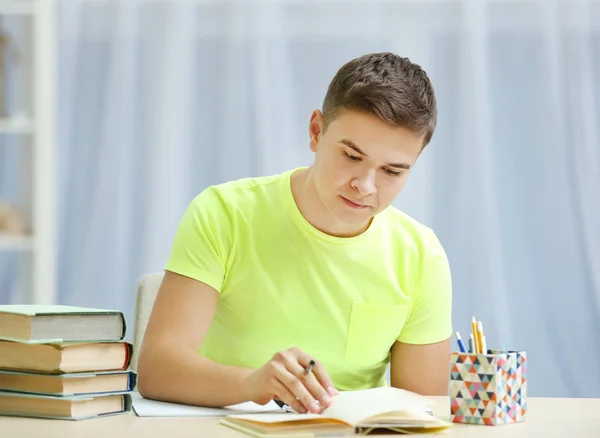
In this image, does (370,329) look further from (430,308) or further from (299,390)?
(299,390)

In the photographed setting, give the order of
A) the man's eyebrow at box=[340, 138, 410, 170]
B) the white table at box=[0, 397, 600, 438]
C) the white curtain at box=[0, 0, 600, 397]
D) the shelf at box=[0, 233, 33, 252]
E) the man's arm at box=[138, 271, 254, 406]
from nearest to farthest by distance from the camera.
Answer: the white table at box=[0, 397, 600, 438]
the man's arm at box=[138, 271, 254, 406]
the man's eyebrow at box=[340, 138, 410, 170]
the shelf at box=[0, 233, 33, 252]
the white curtain at box=[0, 0, 600, 397]

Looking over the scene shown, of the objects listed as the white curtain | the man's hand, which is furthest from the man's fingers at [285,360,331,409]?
the white curtain

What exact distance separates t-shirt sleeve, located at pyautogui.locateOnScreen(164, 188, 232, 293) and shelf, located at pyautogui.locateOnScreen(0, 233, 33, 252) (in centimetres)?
144

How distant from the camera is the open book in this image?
113 centimetres

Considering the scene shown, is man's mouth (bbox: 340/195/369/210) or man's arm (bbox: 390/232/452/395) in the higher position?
man's mouth (bbox: 340/195/369/210)

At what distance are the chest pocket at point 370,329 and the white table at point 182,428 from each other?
0.34 metres

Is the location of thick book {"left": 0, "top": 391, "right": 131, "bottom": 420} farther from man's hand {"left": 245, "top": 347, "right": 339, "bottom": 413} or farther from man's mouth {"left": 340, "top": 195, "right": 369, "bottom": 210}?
man's mouth {"left": 340, "top": 195, "right": 369, "bottom": 210}

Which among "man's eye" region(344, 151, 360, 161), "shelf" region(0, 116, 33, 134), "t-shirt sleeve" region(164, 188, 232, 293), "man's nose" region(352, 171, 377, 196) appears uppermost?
"shelf" region(0, 116, 33, 134)

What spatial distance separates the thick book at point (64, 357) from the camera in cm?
120

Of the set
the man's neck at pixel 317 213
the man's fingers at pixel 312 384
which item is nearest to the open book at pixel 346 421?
the man's fingers at pixel 312 384

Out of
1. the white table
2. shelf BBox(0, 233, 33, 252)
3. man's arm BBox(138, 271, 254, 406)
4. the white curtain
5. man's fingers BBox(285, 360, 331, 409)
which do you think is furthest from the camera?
the white curtain

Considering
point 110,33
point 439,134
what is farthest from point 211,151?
point 439,134

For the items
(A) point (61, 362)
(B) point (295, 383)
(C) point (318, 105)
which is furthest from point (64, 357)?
(C) point (318, 105)

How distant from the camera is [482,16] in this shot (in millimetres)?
3055
